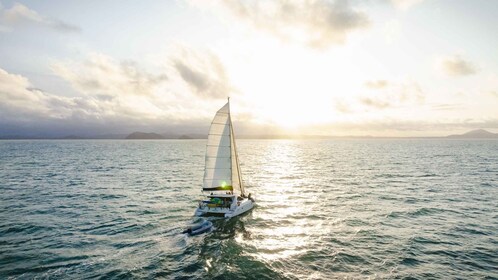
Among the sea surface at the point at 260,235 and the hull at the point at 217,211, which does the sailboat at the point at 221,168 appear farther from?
the sea surface at the point at 260,235

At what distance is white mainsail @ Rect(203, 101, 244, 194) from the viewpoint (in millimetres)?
36812

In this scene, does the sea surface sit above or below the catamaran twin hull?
below

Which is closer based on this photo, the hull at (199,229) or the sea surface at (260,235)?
the sea surface at (260,235)

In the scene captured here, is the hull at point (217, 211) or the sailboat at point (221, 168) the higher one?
the sailboat at point (221, 168)

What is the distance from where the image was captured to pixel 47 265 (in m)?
22.5

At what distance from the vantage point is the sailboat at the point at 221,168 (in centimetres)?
3572

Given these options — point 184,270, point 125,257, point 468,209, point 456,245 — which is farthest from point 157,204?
point 468,209

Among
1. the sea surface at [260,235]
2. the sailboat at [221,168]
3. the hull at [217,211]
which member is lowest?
the sea surface at [260,235]

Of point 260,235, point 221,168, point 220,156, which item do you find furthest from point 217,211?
point 220,156

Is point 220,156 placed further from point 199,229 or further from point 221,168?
point 199,229

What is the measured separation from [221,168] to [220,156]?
1.68 m

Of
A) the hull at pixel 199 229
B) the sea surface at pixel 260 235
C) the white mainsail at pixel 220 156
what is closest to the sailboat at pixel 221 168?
the white mainsail at pixel 220 156

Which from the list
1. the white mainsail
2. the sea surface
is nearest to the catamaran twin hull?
the sea surface

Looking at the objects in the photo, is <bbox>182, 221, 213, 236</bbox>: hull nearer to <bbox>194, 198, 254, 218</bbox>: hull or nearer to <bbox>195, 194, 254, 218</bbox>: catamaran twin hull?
<bbox>194, 198, 254, 218</bbox>: hull
